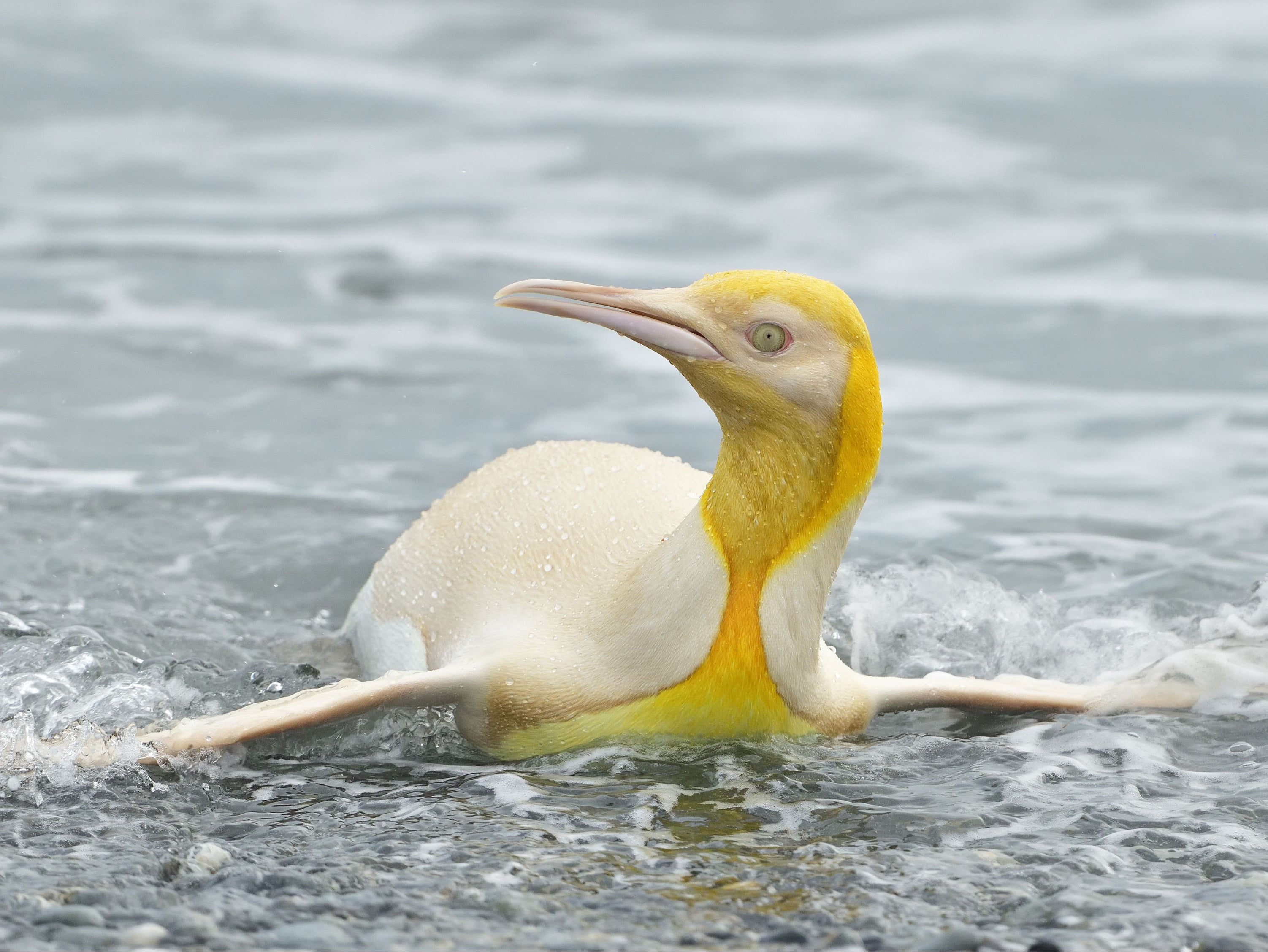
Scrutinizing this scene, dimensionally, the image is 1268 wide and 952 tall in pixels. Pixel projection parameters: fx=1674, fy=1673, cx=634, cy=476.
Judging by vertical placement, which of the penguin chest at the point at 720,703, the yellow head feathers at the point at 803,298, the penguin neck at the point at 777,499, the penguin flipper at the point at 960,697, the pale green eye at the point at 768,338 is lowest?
the penguin flipper at the point at 960,697

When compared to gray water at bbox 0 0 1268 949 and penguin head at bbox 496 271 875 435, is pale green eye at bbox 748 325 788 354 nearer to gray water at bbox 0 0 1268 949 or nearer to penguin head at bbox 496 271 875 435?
penguin head at bbox 496 271 875 435

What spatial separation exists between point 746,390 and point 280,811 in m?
1.67

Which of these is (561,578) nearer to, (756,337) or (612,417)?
(756,337)

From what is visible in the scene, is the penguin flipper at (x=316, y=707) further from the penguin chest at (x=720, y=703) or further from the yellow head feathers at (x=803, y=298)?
the yellow head feathers at (x=803, y=298)

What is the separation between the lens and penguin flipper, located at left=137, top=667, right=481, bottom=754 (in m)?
4.73

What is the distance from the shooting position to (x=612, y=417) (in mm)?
9586

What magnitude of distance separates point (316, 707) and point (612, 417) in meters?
4.96

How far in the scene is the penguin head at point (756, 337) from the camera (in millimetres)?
4422

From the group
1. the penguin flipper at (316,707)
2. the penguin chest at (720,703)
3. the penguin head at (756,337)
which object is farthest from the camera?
the penguin flipper at (316,707)

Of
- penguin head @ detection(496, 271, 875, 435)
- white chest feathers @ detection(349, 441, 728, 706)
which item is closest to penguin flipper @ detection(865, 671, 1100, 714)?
white chest feathers @ detection(349, 441, 728, 706)

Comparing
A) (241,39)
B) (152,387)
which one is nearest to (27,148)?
(241,39)

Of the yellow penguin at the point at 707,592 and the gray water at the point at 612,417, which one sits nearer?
the gray water at the point at 612,417

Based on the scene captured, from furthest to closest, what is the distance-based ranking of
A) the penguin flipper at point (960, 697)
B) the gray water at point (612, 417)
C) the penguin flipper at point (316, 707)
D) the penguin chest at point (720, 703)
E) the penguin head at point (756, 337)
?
the penguin flipper at point (960, 697) < the penguin flipper at point (316, 707) < the penguin chest at point (720, 703) < the penguin head at point (756, 337) < the gray water at point (612, 417)

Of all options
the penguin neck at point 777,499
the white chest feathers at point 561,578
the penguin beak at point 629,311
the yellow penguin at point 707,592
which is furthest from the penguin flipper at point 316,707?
the penguin beak at point 629,311
